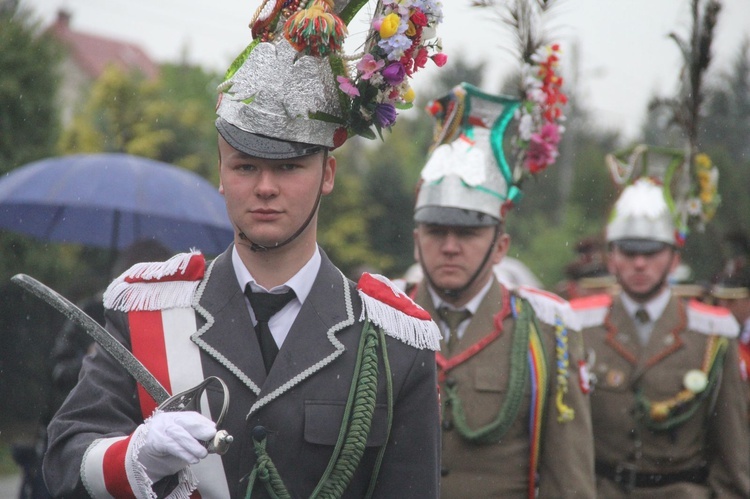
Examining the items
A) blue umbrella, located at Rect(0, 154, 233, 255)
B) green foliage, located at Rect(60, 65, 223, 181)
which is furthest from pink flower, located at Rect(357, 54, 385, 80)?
green foliage, located at Rect(60, 65, 223, 181)

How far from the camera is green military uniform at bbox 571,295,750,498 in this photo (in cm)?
602

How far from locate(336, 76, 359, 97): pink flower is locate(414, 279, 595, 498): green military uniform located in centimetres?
198

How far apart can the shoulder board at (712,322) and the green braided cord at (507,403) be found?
2.09m

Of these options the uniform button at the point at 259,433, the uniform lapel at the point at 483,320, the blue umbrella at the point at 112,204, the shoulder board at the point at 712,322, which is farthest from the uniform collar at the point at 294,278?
the shoulder board at the point at 712,322

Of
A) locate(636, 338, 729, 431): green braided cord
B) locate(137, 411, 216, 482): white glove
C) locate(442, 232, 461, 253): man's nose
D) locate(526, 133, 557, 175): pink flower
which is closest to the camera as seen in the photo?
locate(137, 411, 216, 482): white glove

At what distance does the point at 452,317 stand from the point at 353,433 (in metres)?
2.05

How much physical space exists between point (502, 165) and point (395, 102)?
1971 mm

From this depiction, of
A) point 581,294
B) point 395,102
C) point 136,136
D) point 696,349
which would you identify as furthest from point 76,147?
point 395,102

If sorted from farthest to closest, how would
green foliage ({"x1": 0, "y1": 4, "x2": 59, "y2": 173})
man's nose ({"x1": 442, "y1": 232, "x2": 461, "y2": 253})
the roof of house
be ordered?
the roof of house, green foliage ({"x1": 0, "y1": 4, "x2": 59, "y2": 173}), man's nose ({"x1": 442, "y1": 232, "x2": 461, "y2": 253})

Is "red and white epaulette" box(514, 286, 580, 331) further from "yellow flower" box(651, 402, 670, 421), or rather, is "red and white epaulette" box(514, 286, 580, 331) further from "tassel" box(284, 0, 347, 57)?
"tassel" box(284, 0, 347, 57)

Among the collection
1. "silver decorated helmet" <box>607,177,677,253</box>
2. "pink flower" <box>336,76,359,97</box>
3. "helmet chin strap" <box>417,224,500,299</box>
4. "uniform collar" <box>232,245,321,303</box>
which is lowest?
"helmet chin strap" <box>417,224,500,299</box>

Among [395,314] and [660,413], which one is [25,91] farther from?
[395,314]

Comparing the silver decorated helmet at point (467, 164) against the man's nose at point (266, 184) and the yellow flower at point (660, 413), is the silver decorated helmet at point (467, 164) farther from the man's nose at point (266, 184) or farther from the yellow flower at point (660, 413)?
the man's nose at point (266, 184)

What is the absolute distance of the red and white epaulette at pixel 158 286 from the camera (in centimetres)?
306
